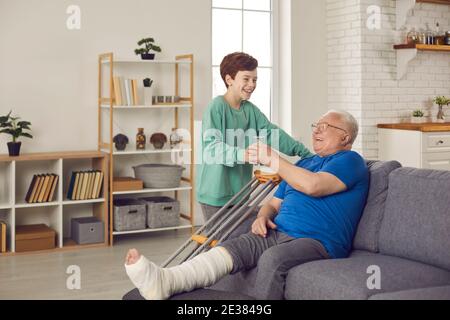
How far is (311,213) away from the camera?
3.29m

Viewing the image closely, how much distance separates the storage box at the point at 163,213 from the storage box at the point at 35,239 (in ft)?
2.59

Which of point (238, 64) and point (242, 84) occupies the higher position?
point (238, 64)

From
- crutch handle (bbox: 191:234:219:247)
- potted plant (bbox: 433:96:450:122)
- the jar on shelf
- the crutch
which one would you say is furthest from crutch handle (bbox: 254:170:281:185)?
potted plant (bbox: 433:96:450:122)

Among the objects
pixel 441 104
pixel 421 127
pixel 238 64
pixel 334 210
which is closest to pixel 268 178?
pixel 334 210

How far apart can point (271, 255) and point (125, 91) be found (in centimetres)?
302

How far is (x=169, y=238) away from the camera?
19.5 feet

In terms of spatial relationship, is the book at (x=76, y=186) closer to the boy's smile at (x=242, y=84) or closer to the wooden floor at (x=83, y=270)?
the wooden floor at (x=83, y=270)

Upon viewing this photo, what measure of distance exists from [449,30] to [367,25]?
112 cm

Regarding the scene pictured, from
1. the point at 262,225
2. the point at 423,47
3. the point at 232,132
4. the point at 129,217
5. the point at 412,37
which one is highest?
the point at 412,37

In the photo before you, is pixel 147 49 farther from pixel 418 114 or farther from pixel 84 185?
pixel 418 114

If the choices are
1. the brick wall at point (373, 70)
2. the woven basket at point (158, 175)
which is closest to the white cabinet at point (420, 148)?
the brick wall at point (373, 70)

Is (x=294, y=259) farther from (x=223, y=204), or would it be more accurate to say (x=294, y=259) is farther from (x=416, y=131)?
(x=416, y=131)

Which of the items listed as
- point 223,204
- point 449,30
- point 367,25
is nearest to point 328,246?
point 223,204

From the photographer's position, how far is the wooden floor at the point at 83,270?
428 cm
